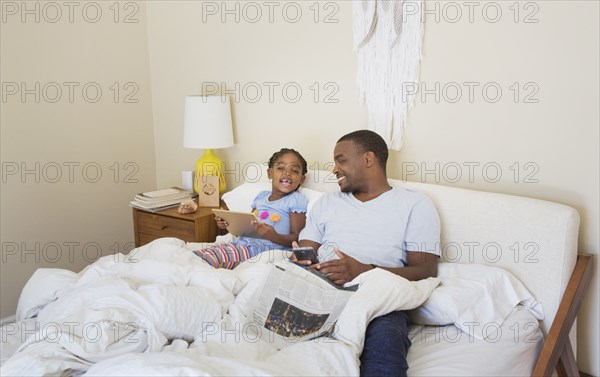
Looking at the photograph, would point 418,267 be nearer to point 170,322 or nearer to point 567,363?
point 567,363

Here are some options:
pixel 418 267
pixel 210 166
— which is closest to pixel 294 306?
pixel 418 267

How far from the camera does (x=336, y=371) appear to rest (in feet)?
4.78

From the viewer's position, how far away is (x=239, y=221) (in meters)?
2.43

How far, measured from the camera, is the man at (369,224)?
6.60ft

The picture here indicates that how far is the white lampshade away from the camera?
116 inches

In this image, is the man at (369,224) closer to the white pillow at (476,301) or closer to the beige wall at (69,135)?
the white pillow at (476,301)

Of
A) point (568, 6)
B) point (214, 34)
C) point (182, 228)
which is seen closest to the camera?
point (568, 6)

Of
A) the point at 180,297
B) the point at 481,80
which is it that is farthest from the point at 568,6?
the point at 180,297

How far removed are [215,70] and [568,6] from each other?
6.05ft

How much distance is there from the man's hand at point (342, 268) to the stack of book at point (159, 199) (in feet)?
4.22

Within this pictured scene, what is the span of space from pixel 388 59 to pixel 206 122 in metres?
1.01

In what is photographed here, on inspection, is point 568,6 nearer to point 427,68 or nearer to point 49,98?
point 427,68

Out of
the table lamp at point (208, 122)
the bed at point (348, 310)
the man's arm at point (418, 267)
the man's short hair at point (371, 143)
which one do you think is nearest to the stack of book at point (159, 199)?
the table lamp at point (208, 122)

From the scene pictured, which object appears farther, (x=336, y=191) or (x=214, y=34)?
(x=214, y=34)
